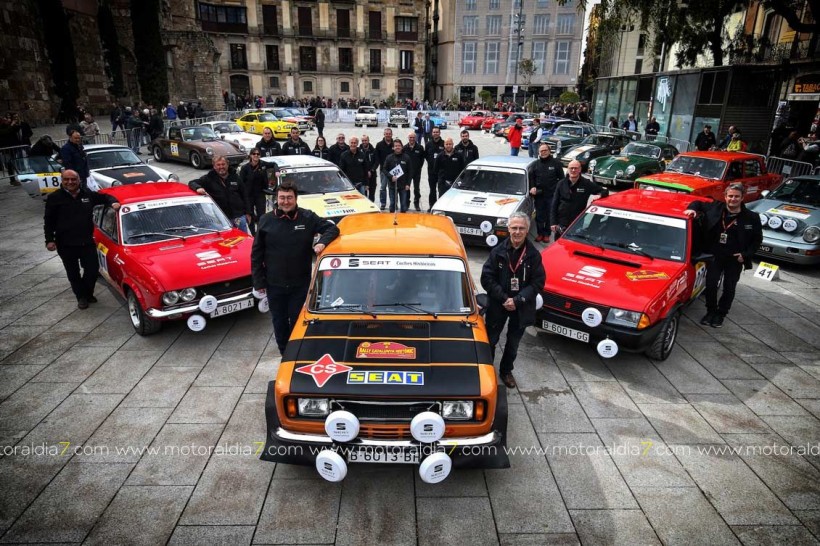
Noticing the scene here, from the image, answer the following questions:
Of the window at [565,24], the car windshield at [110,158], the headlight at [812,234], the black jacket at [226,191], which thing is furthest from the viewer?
the window at [565,24]

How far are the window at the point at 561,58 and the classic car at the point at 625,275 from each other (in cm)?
6153

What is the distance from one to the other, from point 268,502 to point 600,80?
37.1m

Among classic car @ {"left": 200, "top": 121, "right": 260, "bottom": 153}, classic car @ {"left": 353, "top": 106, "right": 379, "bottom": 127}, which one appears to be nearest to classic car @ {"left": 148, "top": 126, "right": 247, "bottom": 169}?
classic car @ {"left": 200, "top": 121, "right": 260, "bottom": 153}

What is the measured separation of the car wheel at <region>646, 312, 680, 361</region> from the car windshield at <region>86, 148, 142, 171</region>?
13791 mm

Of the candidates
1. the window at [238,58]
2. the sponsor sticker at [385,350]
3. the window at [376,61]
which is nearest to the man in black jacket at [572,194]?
the sponsor sticker at [385,350]

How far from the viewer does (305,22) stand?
189ft

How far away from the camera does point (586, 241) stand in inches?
276

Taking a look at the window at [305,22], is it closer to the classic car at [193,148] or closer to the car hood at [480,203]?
the classic car at [193,148]

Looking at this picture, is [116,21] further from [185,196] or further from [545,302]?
[545,302]

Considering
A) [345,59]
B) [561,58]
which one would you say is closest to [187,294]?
[345,59]

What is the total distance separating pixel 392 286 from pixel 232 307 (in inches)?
113

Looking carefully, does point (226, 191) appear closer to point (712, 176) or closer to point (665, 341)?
point (665, 341)

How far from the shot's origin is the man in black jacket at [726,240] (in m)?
6.90

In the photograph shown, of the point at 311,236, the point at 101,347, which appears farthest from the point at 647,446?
the point at 101,347
